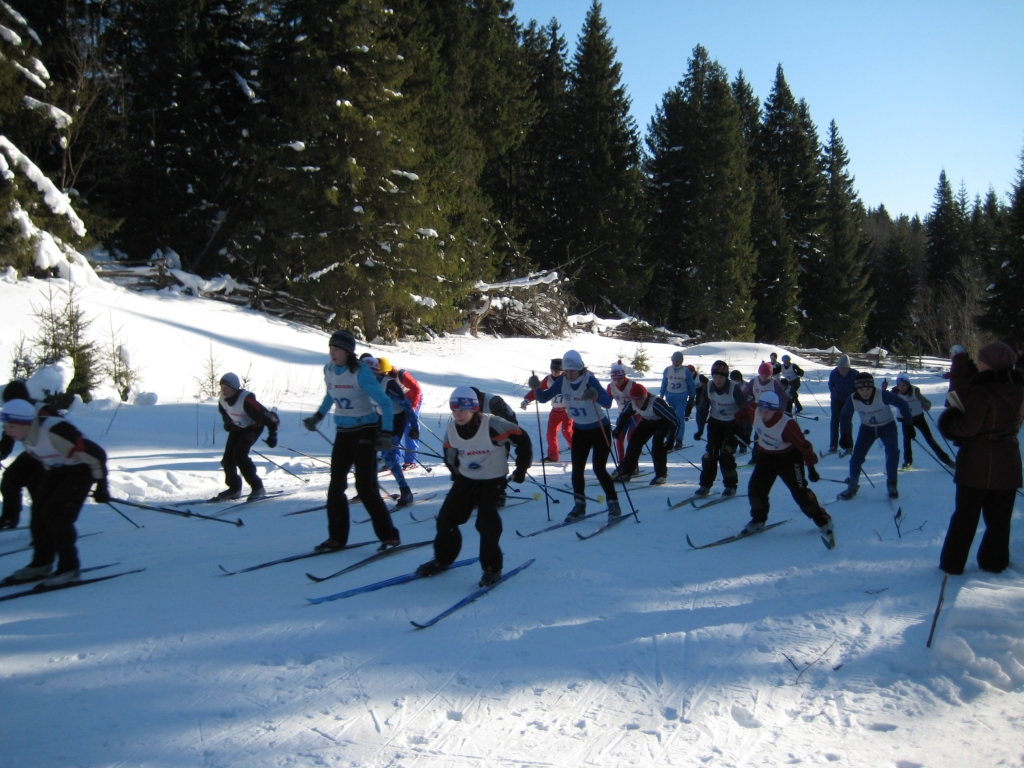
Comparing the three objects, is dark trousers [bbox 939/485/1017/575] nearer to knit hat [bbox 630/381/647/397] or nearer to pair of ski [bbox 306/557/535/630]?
→ pair of ski [bbox 306/557/535/630]

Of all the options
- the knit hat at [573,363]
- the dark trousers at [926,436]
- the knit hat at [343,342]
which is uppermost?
the knit hat at [343,342]

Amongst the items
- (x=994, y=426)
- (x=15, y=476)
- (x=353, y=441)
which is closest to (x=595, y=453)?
(x=353, y=441)

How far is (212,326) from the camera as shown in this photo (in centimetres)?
1830

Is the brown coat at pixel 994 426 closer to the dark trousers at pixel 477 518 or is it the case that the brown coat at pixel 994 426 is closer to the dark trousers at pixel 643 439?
the dark trousers at pixel 477 518

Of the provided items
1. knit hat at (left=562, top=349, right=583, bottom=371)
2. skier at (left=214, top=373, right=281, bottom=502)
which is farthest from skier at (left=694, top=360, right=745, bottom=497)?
skier at (left=214, top=373, right=281, bottom=502)

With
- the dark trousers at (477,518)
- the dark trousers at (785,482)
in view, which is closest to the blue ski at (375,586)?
the dark trousers at (477,518)

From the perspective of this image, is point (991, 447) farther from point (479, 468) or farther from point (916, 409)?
point (916, 409)

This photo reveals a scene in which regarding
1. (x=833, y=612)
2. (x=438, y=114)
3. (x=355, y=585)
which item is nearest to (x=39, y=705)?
(x=355, y=585)

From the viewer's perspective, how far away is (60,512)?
17.7ft

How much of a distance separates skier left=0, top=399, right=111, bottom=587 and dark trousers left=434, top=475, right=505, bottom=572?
2.69 m

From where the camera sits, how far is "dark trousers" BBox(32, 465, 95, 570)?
5.39 meters

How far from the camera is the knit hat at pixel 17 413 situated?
537 centimetres

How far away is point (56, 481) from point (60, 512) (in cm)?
25

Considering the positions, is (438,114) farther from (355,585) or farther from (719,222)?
(355,585)
